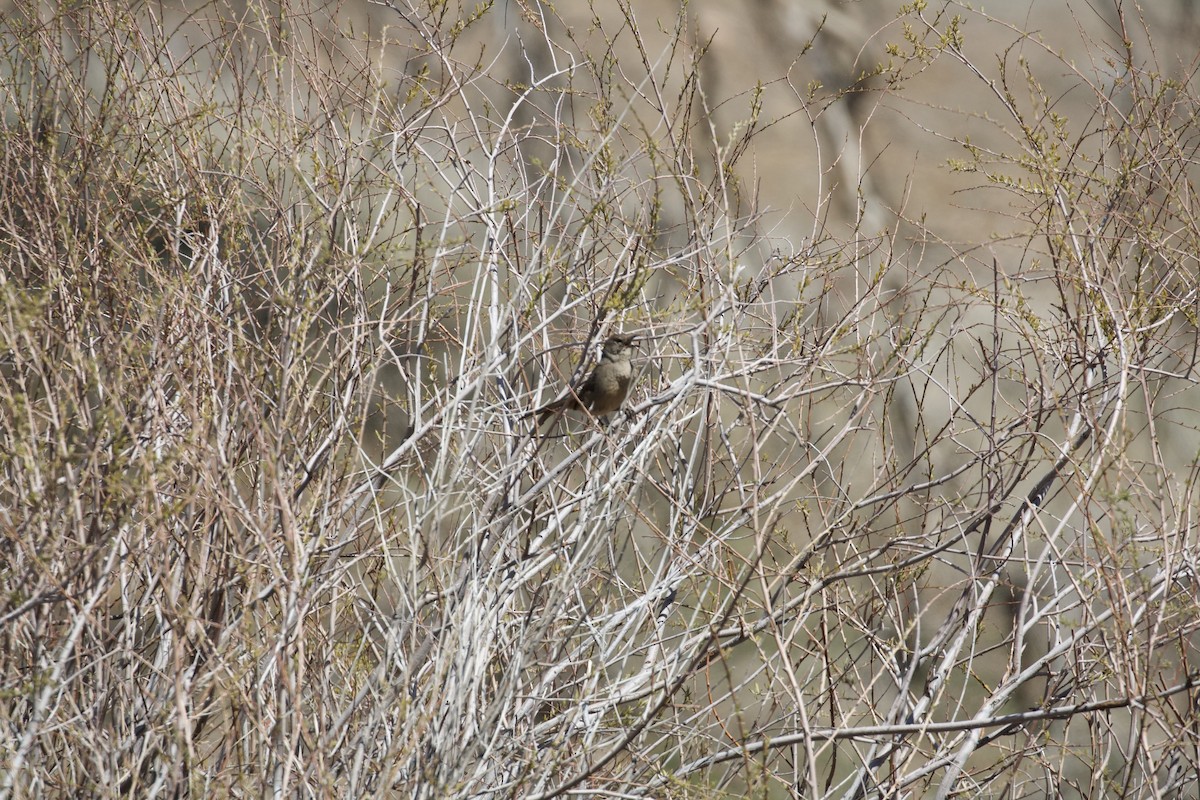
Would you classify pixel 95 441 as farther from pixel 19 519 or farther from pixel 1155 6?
pixel 1155 6

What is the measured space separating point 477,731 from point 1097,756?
6.87 feet

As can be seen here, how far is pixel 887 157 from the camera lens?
1033 cm

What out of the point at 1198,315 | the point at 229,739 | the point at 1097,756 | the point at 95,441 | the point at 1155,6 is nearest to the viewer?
the point at 95,441

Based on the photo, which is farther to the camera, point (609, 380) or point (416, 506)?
point (609, 380)

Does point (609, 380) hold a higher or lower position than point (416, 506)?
higher

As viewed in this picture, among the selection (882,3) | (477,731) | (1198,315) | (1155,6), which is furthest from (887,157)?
(477,731)

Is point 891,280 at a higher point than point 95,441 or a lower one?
higher

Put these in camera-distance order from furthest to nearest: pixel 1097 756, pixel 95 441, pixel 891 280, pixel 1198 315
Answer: pixel 891 280 → pixel 1198 315 → pixel 1097 756 → pixel 95 441

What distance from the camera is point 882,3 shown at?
33.7 ft

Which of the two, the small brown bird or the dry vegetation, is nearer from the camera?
the dry vegetation

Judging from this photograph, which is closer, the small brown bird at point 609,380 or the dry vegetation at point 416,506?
the dry vegetation at point 416,506

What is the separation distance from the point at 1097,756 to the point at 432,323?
2642 millimetres

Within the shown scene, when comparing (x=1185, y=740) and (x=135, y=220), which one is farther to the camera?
(x=135, y=220)

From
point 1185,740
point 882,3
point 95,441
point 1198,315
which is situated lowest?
point 1185,740
